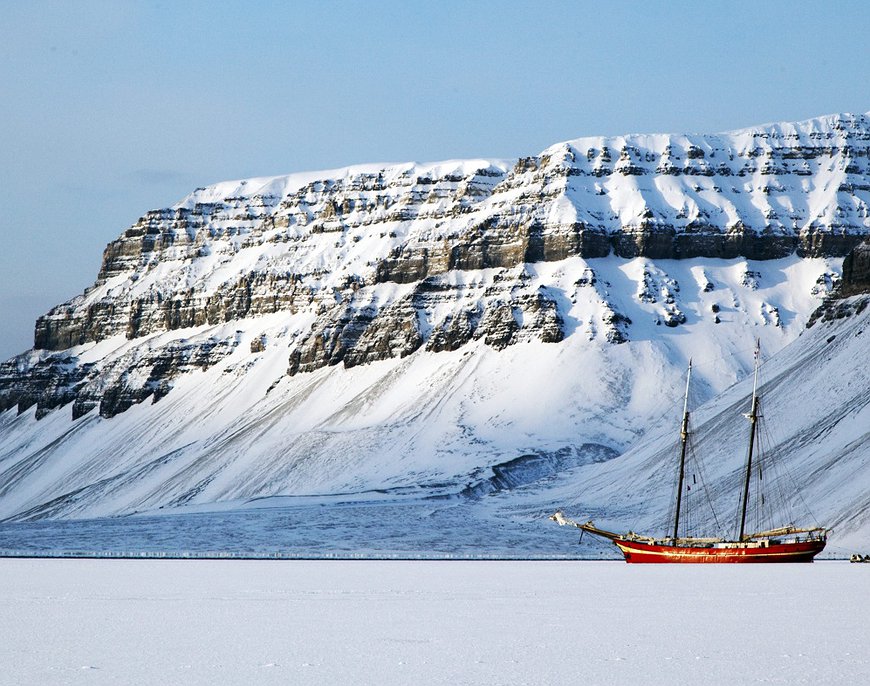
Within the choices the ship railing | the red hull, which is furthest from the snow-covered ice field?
the ship railing

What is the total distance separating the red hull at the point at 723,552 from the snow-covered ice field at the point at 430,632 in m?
35.5

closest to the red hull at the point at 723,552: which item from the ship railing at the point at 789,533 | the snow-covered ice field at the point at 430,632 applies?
the ship railing at the point at 789,533

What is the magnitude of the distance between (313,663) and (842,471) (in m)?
127

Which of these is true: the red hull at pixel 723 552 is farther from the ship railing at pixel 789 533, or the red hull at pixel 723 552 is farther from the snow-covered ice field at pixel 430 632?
the snow-covered ice field at pixel 430 632

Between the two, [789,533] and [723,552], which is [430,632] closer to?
[723,552]

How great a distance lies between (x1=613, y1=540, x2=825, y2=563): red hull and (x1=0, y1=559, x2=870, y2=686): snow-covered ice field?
35484 millimetres

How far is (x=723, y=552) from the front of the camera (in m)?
107

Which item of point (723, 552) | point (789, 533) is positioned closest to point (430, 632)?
point (723, 552)

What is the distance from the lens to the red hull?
338ft

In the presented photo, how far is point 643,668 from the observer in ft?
113

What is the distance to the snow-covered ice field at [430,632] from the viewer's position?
1326 inches

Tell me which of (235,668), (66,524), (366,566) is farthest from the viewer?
(66,524)

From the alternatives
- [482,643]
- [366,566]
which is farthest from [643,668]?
[366,566]

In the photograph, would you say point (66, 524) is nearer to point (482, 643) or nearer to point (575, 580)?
point (575, 580)
